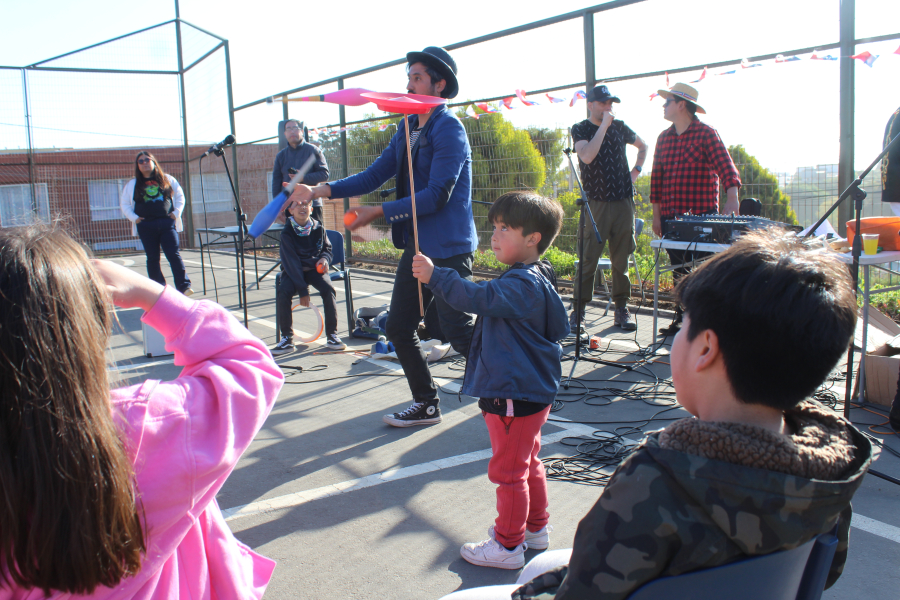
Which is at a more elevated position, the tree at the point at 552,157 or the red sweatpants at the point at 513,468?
the tree at the point at 552,157

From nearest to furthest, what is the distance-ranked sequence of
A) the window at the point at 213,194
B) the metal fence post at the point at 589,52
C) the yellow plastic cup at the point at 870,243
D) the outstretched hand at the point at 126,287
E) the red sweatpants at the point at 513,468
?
the outstretched hand at the point at 126,287 → the red sweatpants at the point at 513,468 → the yellow plastic cup at the point at 870,243 → the metal fence post at the point at 589,52 → the window at the point at 213,194

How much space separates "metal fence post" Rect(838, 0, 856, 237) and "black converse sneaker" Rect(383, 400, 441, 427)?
384 centimetres

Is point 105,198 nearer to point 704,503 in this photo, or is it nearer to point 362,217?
point 362,217

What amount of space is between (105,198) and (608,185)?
1601cm

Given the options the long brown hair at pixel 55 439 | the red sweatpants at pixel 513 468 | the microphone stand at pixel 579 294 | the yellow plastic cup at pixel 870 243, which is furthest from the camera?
the microphone stand at pixel 579 294

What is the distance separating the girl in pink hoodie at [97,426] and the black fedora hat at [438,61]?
274 centimetres

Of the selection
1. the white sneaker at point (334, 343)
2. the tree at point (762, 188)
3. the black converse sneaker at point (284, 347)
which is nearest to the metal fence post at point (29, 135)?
the black converse sneaker at point (284, 347)

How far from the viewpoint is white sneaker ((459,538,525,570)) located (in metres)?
2.27

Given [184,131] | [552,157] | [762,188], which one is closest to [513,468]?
[762,188]

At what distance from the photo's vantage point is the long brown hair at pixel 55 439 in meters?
0.81

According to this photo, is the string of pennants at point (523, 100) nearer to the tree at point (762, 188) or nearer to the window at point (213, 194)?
the tree at point (762, 188)

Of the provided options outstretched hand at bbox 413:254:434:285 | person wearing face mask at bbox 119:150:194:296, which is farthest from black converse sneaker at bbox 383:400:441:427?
person wearing face mask at bbox 119:150:194:296

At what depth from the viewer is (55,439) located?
2.69 ft

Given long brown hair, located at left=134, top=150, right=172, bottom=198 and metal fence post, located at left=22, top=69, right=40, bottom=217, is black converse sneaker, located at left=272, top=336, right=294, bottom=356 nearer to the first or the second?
long brown hair, located at left=134, top=150, right=172, bottom=198
